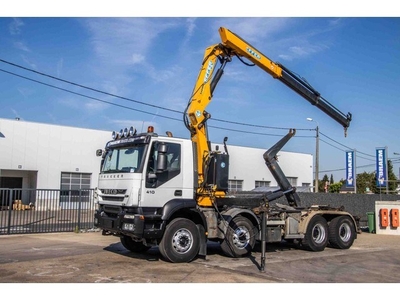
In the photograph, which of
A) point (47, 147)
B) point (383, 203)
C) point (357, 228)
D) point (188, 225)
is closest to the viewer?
point (188, 225)

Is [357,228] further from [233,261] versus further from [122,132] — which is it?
[122,132]

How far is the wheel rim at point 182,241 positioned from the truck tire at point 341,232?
18.8 ft

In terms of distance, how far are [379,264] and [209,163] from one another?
4.95 m

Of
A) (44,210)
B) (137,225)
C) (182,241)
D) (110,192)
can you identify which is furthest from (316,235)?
(44,210)

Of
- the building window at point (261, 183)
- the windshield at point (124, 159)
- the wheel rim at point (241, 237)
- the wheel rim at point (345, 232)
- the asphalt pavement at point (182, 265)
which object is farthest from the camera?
the building window at point (261, 183)

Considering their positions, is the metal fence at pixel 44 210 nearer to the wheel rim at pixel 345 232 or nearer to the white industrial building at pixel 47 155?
the wheel rim at pixel 345 232

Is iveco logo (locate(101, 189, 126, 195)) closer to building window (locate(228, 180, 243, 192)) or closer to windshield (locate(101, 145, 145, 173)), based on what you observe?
windshield (locate(101, 145, 145, 173))

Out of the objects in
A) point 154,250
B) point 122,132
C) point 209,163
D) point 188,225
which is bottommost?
point 154,250

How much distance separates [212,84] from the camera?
12750mm

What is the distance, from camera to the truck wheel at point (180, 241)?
10094 millimetres

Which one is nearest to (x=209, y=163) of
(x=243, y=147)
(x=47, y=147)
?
(x=47, y=147)

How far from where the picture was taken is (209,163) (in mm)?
11586

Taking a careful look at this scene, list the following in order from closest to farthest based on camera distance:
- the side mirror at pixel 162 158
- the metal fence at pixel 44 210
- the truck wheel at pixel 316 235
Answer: the side mirror at pixel 162 158 < the truck wheel at pixel 316 235 < the metal fence at pixel 44 210

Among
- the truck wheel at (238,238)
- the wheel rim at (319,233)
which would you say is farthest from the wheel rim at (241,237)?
the wheel rim at (319,233)
